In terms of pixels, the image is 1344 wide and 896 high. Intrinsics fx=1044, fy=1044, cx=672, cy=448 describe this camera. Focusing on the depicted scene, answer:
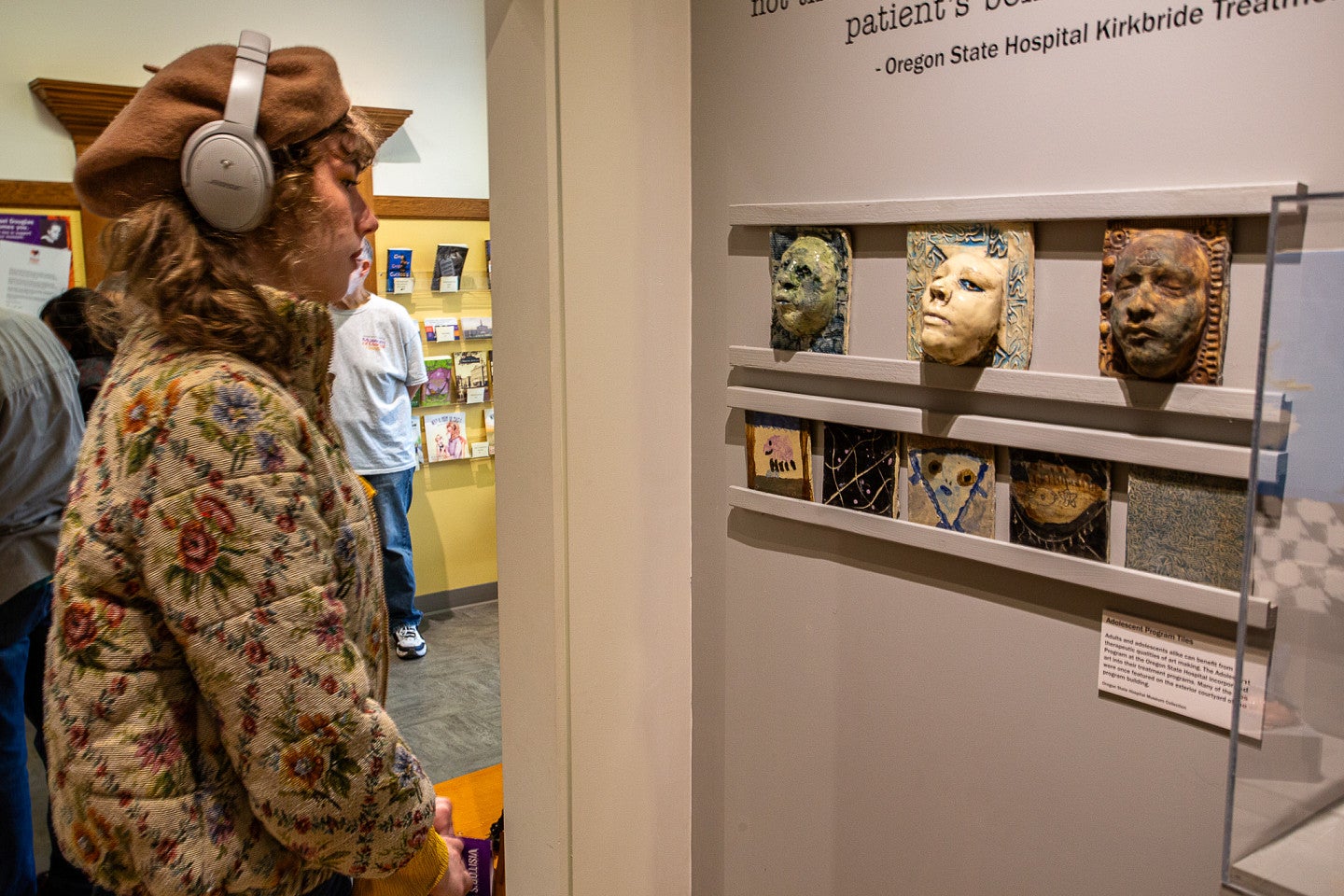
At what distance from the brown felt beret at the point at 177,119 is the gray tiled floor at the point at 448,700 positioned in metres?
2.58

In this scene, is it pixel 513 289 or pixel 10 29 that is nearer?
pixel 513 289

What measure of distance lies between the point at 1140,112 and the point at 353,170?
36.9 inches

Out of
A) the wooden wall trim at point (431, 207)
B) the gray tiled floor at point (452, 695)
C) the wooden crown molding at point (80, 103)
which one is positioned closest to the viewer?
the gray tiled floor at point (452, 695)

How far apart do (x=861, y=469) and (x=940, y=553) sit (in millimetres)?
165

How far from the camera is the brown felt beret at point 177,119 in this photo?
116cm

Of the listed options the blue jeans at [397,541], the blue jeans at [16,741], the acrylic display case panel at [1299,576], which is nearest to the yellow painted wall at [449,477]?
the blue jeans at [397,541]

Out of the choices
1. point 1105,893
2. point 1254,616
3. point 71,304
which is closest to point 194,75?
point 1254,616

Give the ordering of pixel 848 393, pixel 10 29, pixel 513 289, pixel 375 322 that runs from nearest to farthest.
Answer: pixel 848 393 → pixel 513 289 → pixel 10 29 → pixel 375 322

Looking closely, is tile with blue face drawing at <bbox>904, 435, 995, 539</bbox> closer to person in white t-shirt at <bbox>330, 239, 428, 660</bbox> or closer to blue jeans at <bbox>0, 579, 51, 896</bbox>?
blue jeans at <bbox>0, 579, 51, 896</bbox>

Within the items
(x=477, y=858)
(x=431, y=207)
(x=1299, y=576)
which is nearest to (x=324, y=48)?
(x=431, y=207)

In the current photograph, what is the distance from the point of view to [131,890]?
1.09m

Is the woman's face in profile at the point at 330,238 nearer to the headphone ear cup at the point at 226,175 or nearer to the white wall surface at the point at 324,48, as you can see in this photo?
the headphone ear cup at the point at 226,175

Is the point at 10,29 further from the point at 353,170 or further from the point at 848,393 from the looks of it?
the point at 848,393

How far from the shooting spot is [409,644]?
15.3 feet
